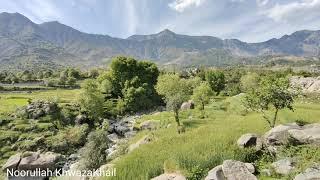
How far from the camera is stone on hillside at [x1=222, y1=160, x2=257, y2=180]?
1781cm

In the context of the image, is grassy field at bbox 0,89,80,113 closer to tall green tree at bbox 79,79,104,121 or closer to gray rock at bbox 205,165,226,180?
tall green tree at bbox 79,79,104,121

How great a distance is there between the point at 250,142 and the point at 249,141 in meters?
0.10

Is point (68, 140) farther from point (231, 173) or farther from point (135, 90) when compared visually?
point (231, 173)

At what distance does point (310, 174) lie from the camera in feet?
54.4

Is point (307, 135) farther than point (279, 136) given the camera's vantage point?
No

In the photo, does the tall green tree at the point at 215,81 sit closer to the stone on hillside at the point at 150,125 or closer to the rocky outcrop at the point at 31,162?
the stone on hillside at the point at 150,125

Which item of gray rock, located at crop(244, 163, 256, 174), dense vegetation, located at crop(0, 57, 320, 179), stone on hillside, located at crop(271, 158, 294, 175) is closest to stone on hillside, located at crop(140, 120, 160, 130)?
dense vegetation, located at crop(0, 57, 320, 179)

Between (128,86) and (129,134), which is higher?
(128,86)

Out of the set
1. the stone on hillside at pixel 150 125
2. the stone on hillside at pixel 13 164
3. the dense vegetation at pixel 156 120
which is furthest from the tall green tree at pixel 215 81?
the stone on hillside at pixel 13 164

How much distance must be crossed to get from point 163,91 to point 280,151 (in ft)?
166

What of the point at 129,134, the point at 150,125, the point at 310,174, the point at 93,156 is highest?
the point at 310,174

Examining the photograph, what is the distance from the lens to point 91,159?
32.5m

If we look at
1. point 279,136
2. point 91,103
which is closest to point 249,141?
point 279,136

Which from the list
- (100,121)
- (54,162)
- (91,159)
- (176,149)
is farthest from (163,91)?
(176,149)
